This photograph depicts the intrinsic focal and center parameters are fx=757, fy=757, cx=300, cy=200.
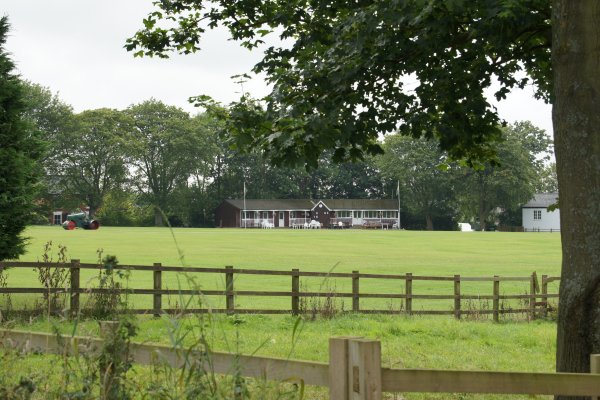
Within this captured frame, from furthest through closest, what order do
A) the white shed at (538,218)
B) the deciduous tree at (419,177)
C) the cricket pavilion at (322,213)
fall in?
the cricket pavilion at (322,213), the white shed at (538,218), the deciduous tree at (419,177)

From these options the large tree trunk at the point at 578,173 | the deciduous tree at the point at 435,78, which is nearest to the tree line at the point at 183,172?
the deciduous tree at the point at 435,78

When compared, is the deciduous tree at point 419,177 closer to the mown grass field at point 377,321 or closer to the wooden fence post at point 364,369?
the mown grass field at point 377,321

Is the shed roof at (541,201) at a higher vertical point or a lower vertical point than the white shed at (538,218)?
higher

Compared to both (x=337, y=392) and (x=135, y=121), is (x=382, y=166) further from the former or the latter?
(x=337, y=392)

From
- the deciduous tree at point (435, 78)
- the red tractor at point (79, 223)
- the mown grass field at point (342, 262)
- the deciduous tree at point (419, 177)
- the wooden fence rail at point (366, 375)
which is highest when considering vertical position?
the deciduous tree at point (419, 177)

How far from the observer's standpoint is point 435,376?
365 centimetres

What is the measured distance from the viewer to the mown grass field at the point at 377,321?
11.6 meters

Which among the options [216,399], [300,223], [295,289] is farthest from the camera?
[300,223]

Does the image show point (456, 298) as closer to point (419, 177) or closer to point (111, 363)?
point (111, 363)

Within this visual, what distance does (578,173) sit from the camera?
7090 millimetres

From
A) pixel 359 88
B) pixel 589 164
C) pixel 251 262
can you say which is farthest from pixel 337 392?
pixel 251 262

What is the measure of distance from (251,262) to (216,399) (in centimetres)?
3729

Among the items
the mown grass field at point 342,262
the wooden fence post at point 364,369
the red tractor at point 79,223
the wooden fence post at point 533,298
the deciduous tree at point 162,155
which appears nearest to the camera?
the wooden fence post at point 364,369

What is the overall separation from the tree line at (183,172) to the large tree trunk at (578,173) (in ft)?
277
